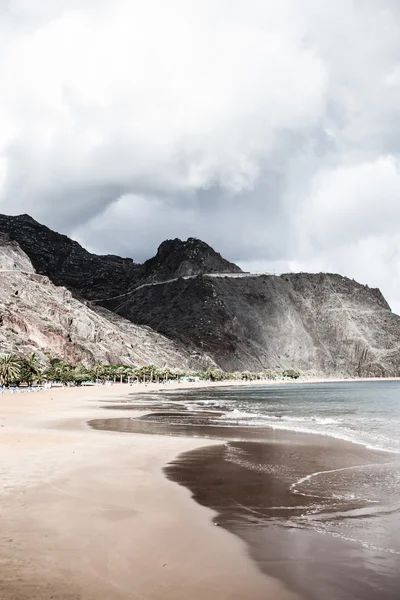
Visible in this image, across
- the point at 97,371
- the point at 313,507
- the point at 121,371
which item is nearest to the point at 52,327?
the point at 97,371

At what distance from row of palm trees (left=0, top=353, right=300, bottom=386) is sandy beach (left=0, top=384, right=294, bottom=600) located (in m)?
64.6

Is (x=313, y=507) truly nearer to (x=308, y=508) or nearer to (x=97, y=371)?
(x=308, y=508)

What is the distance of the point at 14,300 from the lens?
125 meters

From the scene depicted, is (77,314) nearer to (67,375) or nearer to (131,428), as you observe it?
(67,375)

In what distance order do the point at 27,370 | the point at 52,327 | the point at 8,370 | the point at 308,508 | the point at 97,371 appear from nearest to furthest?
the point at 308,508 < the point at 8,370 < the point at 27,370 < the point at 97,371 < the point at 52,327

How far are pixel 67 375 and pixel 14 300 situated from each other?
3640 cm

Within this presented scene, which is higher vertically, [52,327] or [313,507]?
[52,327]

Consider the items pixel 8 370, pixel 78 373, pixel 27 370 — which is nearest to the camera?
pixel 8 370

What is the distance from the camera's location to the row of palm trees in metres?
77.6

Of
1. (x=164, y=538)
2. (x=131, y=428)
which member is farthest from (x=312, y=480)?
(x=131, y=428)

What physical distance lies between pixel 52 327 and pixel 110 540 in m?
119

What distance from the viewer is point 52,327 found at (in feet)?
405

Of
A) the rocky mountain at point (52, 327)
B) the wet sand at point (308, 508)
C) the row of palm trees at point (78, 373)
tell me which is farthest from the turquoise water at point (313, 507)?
the rocky mountain at point (52, 327)

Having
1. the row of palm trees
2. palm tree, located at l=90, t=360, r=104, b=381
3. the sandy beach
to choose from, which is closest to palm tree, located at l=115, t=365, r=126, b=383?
the row of palm trees
